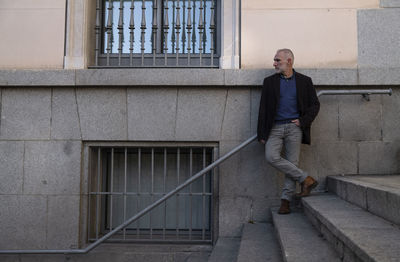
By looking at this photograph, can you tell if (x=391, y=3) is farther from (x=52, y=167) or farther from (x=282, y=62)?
(x=52, y=167)

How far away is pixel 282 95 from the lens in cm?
479

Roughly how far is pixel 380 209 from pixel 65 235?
3.80 metres

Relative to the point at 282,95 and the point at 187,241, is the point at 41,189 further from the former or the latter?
the point at 282,95

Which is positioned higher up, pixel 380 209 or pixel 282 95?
pixel 282 95

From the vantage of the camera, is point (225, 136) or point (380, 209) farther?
point (225, 136)

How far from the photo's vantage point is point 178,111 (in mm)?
5367

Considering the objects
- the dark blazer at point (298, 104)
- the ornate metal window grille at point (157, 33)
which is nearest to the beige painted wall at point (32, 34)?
the ornate metal window grille at point (157, 33)

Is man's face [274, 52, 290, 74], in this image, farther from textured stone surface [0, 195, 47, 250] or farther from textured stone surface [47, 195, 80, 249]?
textured stone surface [0, 195, 47, 250]

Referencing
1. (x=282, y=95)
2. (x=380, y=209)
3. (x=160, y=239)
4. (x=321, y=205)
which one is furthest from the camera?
(x=160, y=239)

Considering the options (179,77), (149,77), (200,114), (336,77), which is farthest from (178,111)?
(336,77)

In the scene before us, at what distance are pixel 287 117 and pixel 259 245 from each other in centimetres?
148

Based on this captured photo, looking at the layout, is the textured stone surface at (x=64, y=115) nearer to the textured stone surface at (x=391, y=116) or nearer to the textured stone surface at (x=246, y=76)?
the textured stone surface at (x=246, y=76)

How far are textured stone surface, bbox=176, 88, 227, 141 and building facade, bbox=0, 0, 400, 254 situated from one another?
1 cm

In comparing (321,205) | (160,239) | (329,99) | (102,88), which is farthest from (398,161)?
(102,88)
